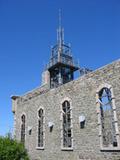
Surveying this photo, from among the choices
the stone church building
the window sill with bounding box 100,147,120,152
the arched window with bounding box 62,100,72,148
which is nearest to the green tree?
the stone church building

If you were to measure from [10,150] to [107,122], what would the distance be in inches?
254

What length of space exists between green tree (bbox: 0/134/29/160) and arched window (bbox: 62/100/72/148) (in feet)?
10.4

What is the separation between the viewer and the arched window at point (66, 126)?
14224 mm

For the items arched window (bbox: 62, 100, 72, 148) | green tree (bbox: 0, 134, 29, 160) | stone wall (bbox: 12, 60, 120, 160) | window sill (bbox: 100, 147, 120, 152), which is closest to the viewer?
window sill (bbox: 100, 147, 120, 152)

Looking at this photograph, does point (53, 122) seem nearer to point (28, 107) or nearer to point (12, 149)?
point (12, 149)

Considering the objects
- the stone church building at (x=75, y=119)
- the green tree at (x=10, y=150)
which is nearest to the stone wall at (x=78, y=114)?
the stone church building at (x=75, y=119)

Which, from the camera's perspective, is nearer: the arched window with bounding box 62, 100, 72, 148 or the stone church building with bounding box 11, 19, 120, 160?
the stone church building with bounding box 11, 19, 120, 160

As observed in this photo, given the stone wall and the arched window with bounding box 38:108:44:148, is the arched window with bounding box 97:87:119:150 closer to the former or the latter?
the stone wall

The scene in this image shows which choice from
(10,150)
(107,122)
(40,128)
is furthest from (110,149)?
(40,128)

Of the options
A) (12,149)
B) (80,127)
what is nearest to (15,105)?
(12,149)

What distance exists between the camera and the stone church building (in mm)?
11727

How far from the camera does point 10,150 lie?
583 inches

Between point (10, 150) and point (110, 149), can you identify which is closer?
point (110, 149)

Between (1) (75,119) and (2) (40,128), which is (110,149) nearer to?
(1) (75,119)
